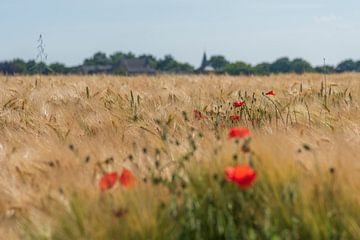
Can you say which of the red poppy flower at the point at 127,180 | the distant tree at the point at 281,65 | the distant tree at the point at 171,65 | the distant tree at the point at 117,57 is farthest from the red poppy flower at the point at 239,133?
the distant tree at the point at 117,57

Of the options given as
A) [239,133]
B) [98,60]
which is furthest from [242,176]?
[98,60]

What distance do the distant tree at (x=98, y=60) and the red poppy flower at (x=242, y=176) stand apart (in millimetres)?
74019

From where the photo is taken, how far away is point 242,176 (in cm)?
139

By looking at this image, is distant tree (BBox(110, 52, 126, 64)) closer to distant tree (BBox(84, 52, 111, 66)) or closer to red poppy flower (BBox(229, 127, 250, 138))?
distant tree (BBox(84, 52, 111, 66))

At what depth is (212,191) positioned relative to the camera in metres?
1.51

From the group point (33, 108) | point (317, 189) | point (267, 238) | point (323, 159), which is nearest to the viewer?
point (267, 238)

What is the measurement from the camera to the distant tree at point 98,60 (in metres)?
75.4

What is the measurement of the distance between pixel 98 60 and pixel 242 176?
7676 centimetres

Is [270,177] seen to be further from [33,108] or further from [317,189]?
[33,108]

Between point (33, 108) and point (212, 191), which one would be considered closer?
point (212, 191)

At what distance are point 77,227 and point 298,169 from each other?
646 millimetres

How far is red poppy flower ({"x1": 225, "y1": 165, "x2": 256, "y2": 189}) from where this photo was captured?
1.40m

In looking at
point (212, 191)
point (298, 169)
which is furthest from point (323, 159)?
point (212, 191)

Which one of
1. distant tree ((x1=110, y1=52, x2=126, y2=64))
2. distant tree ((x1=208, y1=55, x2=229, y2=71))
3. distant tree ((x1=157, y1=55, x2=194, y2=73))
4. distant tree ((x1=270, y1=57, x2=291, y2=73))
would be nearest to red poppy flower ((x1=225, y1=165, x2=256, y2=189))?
distant tree ((x1=270, y1=57, x2=291, y2=73))
